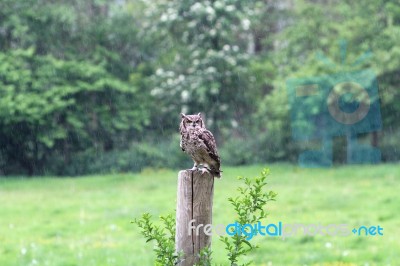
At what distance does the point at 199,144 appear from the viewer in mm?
4980

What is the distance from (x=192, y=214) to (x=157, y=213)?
8.62 meters

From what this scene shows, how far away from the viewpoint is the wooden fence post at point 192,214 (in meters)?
4.63

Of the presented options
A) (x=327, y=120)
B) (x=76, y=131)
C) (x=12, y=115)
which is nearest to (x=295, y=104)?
(x=327, y=120)

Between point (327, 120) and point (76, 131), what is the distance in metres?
7.35

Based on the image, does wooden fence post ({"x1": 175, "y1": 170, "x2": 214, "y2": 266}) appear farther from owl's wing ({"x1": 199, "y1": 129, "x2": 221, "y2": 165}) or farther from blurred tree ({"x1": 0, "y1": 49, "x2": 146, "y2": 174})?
blurred tree ({"x1": 0, "y1": 49, "x2": 146, "y2": 174})

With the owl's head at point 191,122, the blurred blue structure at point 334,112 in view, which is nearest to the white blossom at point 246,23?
the blurred blue structure at point 334,112

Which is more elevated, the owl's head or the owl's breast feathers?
the owl's head

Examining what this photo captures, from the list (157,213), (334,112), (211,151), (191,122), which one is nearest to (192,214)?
(211,151)

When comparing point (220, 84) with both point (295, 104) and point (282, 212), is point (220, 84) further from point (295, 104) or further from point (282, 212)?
point (282, 212)

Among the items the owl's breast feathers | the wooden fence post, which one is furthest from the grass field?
the wooden fence post

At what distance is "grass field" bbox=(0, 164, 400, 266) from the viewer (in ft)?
31.2

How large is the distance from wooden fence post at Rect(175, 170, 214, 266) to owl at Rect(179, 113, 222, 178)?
28 cm

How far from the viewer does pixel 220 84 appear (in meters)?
22.2

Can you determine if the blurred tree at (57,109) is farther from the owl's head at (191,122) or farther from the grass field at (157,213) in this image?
the owl's head at (191,122)
